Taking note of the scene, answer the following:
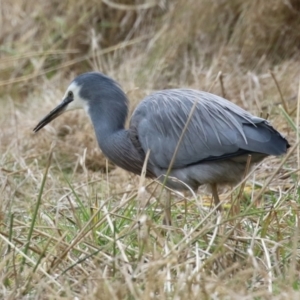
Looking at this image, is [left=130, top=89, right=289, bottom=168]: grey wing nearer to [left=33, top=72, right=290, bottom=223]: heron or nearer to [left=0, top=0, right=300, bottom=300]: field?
[left=33, top=72, right=290, bottom=223]: heron

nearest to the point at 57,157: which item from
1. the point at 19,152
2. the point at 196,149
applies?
the point at 19,152

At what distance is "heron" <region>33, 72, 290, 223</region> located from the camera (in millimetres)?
3746

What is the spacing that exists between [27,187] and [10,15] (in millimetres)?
3935

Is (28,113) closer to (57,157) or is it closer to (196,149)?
(57,157)

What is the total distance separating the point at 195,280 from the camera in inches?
98.0

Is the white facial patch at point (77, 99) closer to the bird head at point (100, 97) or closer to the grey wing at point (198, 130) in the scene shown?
the bird head at point (100, 97)

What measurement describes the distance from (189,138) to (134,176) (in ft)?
2.84

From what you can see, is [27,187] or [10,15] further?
[10,15]

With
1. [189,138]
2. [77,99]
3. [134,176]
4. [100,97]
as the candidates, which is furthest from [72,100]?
[189,138]

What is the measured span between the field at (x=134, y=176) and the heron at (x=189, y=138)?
14 cm

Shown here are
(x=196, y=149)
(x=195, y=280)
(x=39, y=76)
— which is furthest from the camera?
(x=39, y=76)

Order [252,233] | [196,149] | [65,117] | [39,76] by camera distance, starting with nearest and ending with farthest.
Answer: [252,233], [196,149], [65,117], [39,76]

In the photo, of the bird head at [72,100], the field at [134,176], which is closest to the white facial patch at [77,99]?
the bird head at [72,100]

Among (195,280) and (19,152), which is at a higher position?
(195,280)
